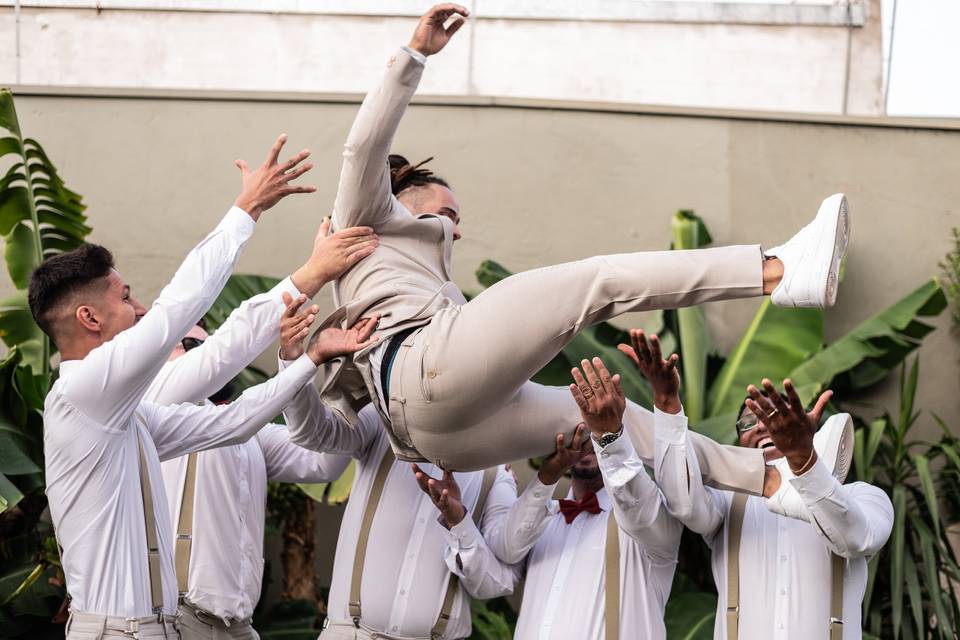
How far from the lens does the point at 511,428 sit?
3.74 m

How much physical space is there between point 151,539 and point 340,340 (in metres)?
0.82

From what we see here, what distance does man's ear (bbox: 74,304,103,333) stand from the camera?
3896mm

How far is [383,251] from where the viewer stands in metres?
3.88

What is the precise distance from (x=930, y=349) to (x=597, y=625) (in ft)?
11.1

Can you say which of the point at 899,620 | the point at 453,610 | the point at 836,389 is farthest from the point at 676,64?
the point at 453,610

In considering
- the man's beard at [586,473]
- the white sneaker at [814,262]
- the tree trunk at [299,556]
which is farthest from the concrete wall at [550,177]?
the white sneaker at [814,262]

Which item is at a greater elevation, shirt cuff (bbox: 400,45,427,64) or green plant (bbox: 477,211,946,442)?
shirt cuff (bbox: 400,45,427,64)

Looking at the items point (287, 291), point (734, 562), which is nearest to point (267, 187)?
point (287, 291)

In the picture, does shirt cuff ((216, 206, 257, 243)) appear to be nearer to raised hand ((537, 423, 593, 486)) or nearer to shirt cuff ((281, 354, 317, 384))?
shirt cuff ((281, 354, 317, 384))

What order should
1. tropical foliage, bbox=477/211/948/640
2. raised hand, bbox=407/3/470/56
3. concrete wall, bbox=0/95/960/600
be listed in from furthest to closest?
concrete wall, bbox=0/95/960/600, tropical foliage, bbox=477/211/948/640, raised hand, bbox=407/3/470/56

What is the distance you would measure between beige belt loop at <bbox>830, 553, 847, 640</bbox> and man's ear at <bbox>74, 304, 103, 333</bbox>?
93.9 inches

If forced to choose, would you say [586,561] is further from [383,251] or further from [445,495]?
[383,251]

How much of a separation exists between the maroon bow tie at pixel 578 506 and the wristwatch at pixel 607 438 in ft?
2.36

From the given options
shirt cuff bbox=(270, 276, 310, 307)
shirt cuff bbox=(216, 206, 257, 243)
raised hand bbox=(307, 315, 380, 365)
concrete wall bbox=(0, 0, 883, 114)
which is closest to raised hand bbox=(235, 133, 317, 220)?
shirt cuff bbox=(216, 206, 257, 243)
